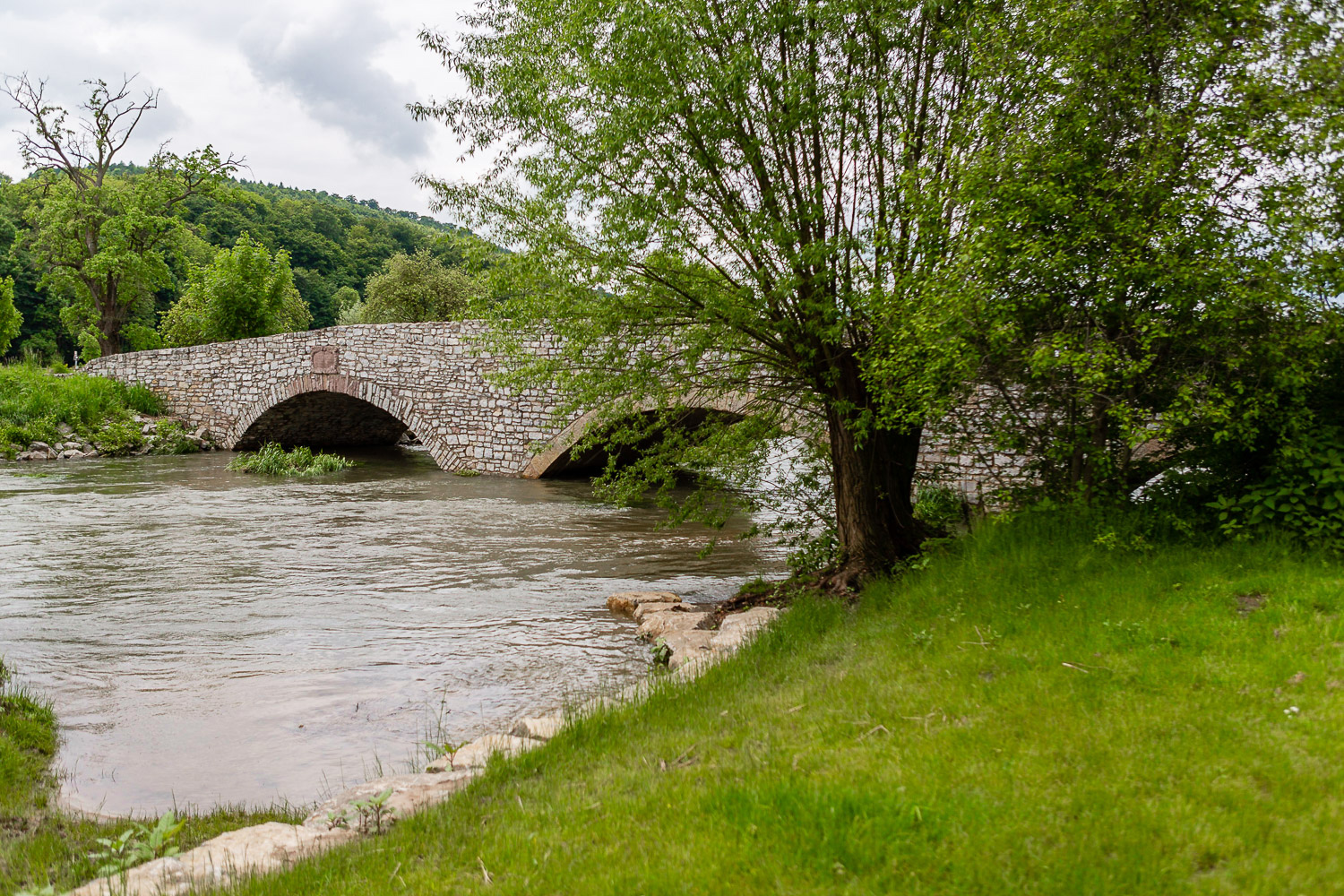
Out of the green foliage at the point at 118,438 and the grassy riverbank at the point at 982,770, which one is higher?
the green foliage at the point at 118,438

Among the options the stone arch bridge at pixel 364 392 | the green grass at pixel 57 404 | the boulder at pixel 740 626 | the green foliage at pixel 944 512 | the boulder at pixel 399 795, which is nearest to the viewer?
the boulder at pixel 399 795

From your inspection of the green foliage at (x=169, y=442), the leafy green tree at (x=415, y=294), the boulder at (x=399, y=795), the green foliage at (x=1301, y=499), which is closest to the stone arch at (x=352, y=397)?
the green foliage at (x=169, y=442)

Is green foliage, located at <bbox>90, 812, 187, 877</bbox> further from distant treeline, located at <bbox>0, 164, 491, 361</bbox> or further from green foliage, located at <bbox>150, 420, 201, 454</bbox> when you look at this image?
distant treeline, located at <bbox>0, 164, 491, 361</bbox>

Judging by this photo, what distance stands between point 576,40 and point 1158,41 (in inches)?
145

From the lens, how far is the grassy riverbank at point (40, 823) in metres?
2.88

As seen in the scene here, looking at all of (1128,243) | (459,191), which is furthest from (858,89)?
(459,191)

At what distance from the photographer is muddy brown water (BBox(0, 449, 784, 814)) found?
4480 mm

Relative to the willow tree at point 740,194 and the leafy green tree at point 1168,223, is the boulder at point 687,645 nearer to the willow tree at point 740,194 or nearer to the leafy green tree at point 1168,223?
the willow tree at point 740,194

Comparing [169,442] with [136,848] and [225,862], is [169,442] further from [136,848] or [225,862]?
[225,862]

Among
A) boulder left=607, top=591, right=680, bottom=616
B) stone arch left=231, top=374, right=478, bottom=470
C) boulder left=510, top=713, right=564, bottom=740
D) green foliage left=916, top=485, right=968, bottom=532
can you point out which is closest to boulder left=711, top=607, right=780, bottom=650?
boulder left=607, top=591, right=680, bottom=616

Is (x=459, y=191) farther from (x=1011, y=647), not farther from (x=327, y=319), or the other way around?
(x=327, y=319)

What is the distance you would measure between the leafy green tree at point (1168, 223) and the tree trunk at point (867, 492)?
4.87 ft

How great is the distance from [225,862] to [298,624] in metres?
4.48

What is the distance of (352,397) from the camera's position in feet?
65.4
